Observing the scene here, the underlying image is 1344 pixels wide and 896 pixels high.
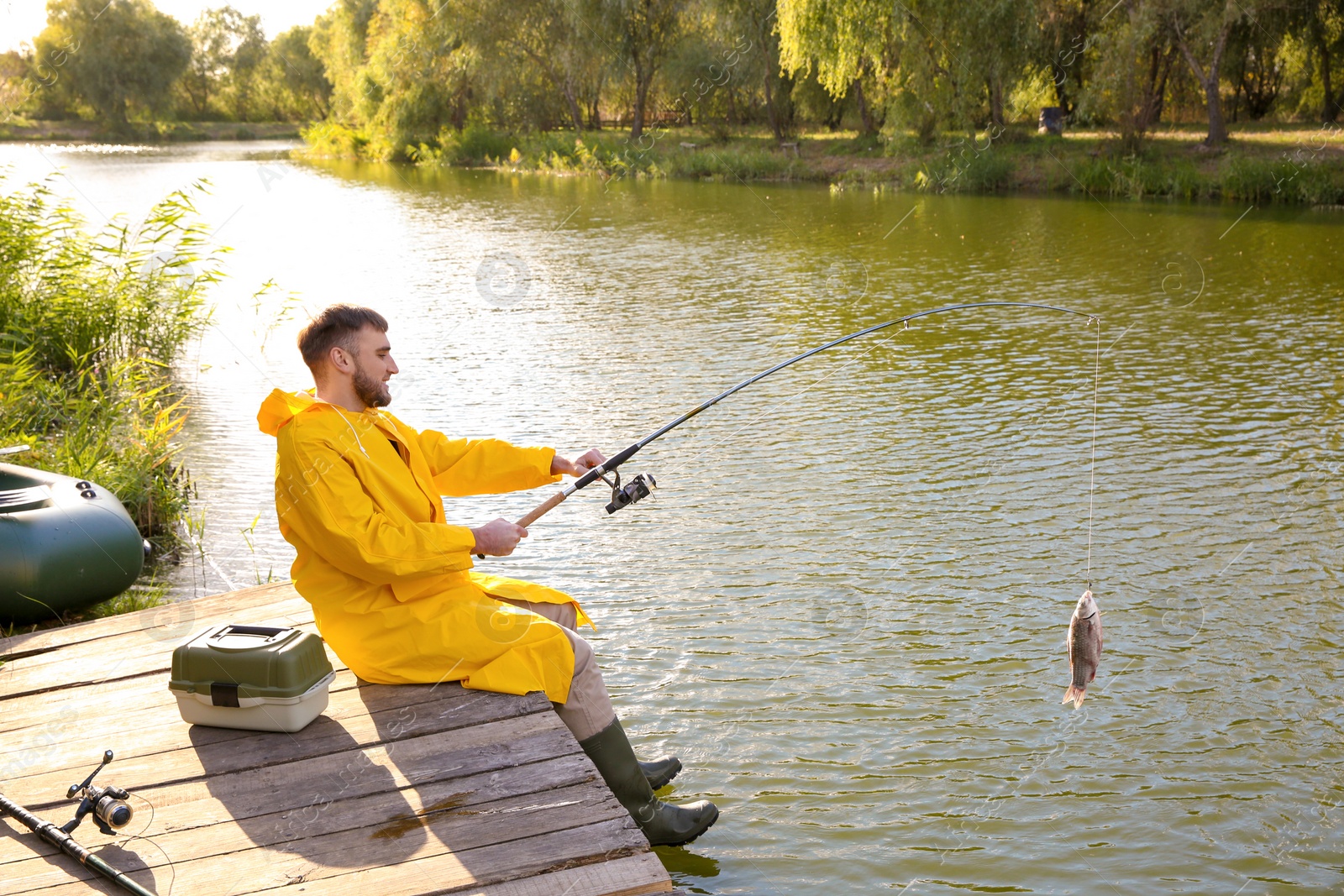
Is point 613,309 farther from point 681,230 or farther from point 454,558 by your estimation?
point 454,558

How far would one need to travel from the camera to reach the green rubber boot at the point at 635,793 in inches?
140

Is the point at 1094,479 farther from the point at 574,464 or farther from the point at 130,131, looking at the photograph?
the point at 130,131

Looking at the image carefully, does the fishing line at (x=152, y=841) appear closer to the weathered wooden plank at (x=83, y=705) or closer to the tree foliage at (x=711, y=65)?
the weathered wooden plank at (x=83, y=705)

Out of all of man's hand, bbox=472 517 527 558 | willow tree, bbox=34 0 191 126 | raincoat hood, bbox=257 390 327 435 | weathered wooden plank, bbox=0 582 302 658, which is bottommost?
weathered wooden plank, bbox=0 582 302 658

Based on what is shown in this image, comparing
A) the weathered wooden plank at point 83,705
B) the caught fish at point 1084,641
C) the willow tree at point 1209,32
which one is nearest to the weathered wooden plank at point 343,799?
the weathered wooden plank at point 83,705

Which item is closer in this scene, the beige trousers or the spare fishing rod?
the spare fishing rod

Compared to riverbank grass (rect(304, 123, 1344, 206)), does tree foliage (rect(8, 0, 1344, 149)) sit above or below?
above

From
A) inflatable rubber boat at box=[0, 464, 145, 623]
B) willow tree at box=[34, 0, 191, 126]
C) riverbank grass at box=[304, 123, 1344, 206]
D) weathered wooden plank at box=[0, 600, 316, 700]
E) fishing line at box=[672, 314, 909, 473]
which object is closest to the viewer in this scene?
weathered wooden plank at box=[0, 600, 316, 700]

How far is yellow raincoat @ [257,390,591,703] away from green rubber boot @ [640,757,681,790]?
0.84 meters

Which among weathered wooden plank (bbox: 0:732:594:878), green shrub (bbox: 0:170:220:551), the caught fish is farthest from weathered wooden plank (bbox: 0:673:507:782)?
green shrub (bbox: 0:170:220:551)

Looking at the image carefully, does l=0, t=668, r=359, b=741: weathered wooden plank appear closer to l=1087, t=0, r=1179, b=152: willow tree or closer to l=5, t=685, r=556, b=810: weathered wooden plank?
l=5, t=685, r=556, b=810: weathered wooden plank

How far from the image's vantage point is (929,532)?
270 inches

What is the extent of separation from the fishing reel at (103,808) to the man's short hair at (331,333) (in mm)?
1262

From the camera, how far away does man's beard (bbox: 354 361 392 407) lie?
11.5 feet
